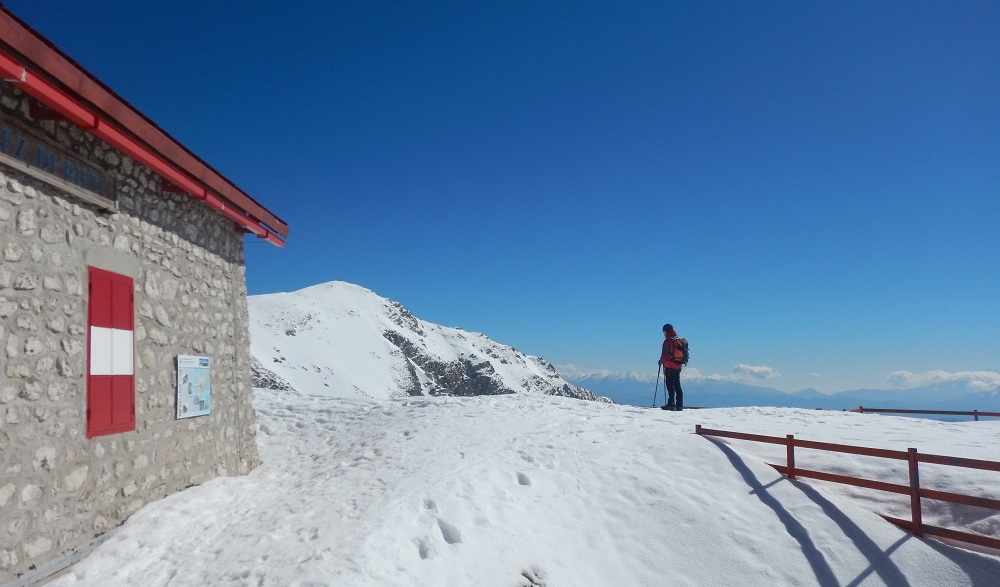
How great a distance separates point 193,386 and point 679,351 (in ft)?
33.6

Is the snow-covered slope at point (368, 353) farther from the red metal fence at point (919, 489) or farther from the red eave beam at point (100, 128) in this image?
the red metal fence at point (919, 489)

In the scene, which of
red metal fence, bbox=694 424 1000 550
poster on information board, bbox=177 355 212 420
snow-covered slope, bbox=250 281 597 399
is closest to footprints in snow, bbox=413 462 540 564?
poster on information board, bbox=177 355 212 420

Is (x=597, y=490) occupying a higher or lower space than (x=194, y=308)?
lower

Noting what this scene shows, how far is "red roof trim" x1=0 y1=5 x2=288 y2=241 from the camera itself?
4.75 metres

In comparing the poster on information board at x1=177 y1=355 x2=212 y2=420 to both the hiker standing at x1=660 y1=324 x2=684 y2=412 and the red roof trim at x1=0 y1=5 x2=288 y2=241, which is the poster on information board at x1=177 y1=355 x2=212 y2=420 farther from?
the hiker standing at x1=660 y1=324 x2=684 y2=412

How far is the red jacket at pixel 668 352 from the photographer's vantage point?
45.2 ft

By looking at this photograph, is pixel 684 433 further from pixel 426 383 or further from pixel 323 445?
pixel 426 383

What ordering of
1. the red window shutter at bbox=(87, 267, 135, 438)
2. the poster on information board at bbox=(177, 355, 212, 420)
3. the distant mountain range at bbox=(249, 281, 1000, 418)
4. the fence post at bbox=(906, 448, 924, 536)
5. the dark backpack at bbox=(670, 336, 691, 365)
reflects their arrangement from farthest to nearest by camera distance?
the distant mountain range at bbox=(249, 281, 1000, 418)
the dark backpack at bbox=(670, 336, 691, 365)
the poster on information board at bbox=(177, 355, 212, 420)
the fence post at bbox=(906, 448, 924, 536)
the red window shutter at bbox=(87, 267, 135, 438)

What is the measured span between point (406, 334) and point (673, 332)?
186 feet

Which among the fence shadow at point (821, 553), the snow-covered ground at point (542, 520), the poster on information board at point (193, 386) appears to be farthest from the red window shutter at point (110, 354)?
the fence shadow at point (821, 553)

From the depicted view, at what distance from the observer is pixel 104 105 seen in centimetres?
573

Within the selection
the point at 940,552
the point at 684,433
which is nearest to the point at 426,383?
the point at 684,433

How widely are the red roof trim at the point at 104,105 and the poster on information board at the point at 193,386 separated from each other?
2.25 m

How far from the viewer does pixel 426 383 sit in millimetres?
58906
